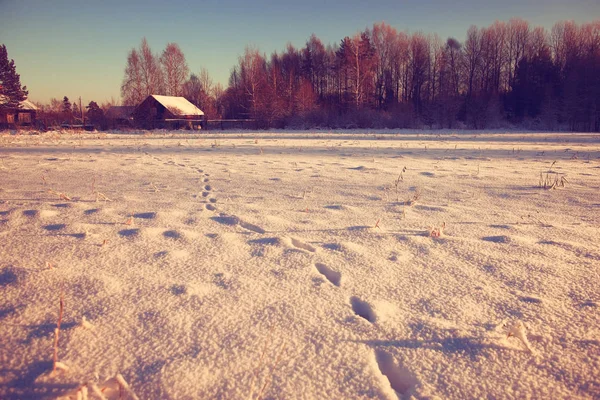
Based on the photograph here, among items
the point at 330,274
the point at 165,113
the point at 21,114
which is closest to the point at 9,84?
the point at 21,114

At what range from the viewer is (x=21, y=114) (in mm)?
35031

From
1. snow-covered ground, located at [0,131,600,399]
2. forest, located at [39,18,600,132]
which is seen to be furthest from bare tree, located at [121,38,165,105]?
snow-covered ground, located at [0,131,600,399]

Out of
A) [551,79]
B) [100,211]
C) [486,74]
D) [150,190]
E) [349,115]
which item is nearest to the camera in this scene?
[100,211]

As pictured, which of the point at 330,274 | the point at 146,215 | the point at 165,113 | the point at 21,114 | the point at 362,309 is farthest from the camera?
the point at 21,114

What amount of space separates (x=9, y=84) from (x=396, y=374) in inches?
1557

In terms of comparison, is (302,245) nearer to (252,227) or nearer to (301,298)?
(252,227)

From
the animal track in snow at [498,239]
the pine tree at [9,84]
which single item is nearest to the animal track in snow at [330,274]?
the animal track in snow at [498,239]

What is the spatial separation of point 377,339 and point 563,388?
54cm

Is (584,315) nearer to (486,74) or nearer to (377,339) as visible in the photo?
(377,339)

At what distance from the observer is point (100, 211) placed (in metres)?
2.65

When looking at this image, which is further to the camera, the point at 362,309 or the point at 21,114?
the point at 21,114

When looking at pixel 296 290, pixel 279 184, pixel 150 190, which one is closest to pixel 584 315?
pixel 296 290

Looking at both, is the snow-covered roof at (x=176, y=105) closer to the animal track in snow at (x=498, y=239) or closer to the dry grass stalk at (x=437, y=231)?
the dry grass stalk at (x=437, y=231)

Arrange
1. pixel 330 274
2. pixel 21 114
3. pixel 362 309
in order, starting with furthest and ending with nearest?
pixel 21 114
pixel 330 274
pixel 362 309
